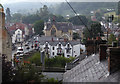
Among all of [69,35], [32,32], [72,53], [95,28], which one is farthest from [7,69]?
[32,32]

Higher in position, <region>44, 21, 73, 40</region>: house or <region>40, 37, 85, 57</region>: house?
<region>44, 21, 73, 40</region>: house

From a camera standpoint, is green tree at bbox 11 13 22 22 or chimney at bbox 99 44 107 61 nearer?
chimney at bbox 99 44 107 61

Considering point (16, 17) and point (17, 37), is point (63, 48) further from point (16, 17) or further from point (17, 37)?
point (16, 17)

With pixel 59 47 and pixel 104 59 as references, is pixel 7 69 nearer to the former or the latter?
pixel 104 59

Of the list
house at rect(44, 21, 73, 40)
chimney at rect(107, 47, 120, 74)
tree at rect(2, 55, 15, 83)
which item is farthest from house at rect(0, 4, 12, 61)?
house at rect(44, 21, 73, 40)

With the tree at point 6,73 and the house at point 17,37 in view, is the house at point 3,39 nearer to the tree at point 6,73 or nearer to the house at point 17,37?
the tree at point 6,73

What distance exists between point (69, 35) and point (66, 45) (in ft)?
86.3

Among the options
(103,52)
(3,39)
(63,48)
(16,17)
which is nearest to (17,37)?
(63,48)

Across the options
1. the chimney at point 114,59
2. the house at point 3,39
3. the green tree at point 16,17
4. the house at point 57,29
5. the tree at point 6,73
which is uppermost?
the green tree at point 16,17

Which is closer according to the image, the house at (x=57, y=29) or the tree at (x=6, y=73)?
the tree at (x=6, y=73)

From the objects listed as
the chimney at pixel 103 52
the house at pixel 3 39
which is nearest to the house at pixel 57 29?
the house at pixel 3 39

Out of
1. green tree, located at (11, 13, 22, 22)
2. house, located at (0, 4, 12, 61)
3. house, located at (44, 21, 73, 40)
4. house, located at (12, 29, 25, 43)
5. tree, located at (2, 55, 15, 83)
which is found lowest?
tree, located at (2, 55, 15, 83)

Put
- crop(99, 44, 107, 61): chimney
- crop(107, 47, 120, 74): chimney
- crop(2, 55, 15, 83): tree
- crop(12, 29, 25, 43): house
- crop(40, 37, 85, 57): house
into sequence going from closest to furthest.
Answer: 1. crop(107, 47, 120, 74): chimney
2. crop(2, 55, 15, 83): tree
3. crop(99, 44, 107, 61): chimney
4. crop(40, 37, 85, 57): house
5. crop(12, 29, 25, 43): house

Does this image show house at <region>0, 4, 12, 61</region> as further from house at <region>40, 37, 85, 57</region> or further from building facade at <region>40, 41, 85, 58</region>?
house at <region>40, 37, 85, 57</region>
